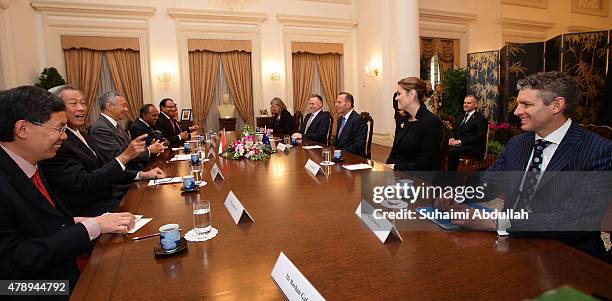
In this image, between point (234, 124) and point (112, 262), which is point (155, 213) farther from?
point (234, 124)

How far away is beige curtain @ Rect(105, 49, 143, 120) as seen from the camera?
839 cm

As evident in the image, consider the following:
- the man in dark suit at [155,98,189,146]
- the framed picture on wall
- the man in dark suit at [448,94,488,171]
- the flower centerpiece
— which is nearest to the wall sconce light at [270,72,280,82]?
the framed picture on wall

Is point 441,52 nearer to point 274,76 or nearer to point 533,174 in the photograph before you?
point 274,76

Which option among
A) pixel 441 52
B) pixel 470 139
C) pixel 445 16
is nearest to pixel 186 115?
pixel 470 139

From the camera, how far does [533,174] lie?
177 centimetres

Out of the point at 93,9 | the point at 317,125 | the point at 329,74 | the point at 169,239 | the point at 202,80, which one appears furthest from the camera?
the point at 329,74

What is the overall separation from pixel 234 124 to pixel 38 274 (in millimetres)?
7808

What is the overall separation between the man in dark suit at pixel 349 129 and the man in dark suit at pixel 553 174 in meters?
2.32

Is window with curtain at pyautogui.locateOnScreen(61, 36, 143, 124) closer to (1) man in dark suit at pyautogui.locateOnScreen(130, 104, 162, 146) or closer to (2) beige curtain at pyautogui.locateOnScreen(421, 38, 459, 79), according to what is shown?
(1) man in dark suit at pyautogui.locateOnScreen(130, 104, 162, 146)

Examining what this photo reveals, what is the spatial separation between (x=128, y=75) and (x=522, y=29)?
10.6 m

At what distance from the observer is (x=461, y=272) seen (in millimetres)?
1175

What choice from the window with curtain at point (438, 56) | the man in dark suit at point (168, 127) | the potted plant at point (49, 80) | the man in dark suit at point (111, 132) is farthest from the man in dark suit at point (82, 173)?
the window with curtain at point (438, 56)

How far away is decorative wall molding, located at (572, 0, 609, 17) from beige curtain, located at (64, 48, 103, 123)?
13.4 metres

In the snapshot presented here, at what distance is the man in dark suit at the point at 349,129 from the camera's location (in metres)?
4.29
